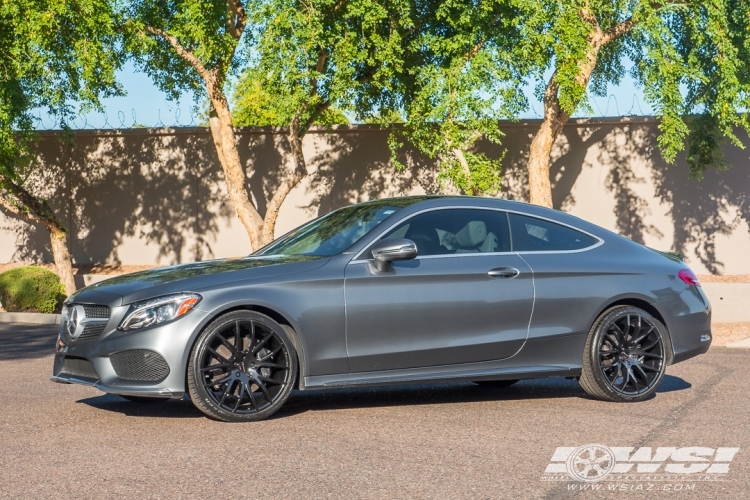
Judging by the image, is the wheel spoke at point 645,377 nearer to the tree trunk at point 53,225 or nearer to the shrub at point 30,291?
the shrub at point 30,291

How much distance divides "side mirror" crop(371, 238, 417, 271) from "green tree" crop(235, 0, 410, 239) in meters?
8.81

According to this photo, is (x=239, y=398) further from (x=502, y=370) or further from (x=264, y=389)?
(x=502, y=370)

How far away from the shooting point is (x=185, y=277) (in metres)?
7.62

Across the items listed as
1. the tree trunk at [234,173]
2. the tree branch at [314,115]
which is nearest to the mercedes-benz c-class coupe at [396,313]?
the tree branch at [314,115]

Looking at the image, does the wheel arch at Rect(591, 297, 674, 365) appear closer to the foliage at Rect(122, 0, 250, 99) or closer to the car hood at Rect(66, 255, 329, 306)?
the car hood at Rect(66, 255, 329, 306)

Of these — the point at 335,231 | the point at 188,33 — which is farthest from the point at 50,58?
the point at 335,231

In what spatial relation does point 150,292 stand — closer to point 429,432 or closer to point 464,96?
point 429,432

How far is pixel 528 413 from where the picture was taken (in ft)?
26.6

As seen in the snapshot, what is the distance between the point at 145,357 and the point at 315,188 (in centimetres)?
1480

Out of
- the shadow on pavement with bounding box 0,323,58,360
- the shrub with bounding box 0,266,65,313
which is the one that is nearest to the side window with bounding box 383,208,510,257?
the shadow on pavement with bounding box 0,323,58,360

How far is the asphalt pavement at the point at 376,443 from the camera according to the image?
19.0 feet

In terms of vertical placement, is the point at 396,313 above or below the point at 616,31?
below

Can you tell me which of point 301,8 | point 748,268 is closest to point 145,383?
point 301,8

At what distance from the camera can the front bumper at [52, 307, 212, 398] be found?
728cm
